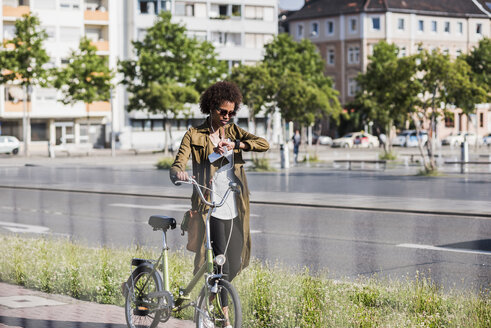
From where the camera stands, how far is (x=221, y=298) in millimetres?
5977

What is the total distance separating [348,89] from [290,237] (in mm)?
83879

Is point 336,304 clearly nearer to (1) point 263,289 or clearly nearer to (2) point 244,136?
(1) point 263,289

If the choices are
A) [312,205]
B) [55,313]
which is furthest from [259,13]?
[55,313]

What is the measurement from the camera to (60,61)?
8188 cm

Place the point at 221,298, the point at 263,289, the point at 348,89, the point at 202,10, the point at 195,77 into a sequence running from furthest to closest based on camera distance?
the point at 348,89, the point at 202,10, the point at 195,77, the point at 263,289, the point at 221,298

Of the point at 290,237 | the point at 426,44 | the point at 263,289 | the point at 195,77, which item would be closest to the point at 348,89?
the point at 426,44

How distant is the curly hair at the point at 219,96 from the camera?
6508mm

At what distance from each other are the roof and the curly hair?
9025cm

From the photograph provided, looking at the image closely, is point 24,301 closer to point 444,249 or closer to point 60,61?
point 444,249

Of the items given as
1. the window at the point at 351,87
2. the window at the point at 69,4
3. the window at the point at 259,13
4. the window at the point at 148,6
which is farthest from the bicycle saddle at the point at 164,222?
the window at the point at 351,87

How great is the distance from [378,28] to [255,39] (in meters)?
13.1

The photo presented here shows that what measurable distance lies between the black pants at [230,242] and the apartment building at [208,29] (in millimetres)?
78302

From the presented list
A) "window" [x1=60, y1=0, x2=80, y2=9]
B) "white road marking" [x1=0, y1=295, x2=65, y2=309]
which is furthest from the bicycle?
"window" [x1=60, y1=0, x2=80, y2=9]

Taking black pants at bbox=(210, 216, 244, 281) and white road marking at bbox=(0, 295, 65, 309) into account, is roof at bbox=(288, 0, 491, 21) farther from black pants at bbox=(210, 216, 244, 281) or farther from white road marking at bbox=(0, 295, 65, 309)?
black pants at bbox=(210, 216, 244, 281)
